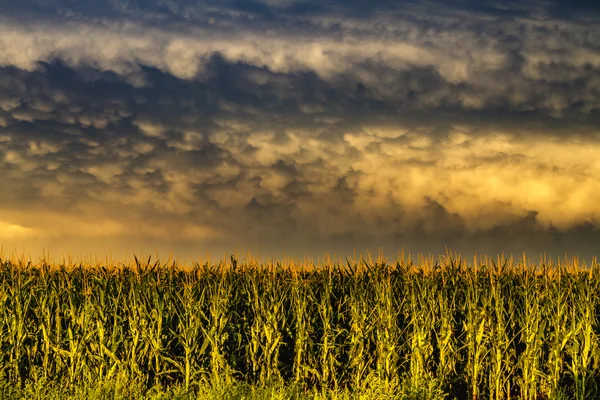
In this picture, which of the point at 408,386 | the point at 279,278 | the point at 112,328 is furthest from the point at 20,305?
the point at 408,386

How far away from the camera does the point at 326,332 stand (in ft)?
49.7

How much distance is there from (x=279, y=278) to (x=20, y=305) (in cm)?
659

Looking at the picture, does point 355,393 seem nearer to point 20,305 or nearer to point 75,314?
point 75,314

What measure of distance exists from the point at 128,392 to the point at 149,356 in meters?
1.19

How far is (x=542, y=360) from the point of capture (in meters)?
15.7

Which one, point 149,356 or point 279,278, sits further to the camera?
point 279,278

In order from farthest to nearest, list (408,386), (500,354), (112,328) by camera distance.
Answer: (112,328) < (500,354) < (408,386)

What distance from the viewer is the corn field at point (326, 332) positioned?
49.3ft

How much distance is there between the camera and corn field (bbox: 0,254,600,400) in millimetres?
15031

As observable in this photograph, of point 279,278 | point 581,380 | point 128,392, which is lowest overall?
point 128,392

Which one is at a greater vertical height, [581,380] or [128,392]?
[581,380]

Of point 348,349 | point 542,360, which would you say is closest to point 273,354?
point 348,349

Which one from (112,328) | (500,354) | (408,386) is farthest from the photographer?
(112,328)

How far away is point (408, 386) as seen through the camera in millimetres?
14055
